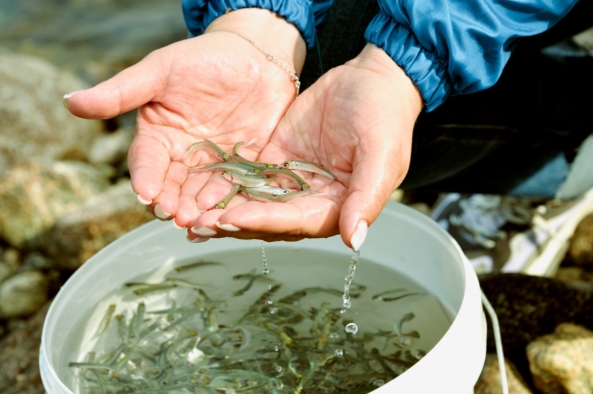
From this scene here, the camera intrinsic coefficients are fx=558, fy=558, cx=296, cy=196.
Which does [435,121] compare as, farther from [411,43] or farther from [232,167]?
[232,167]

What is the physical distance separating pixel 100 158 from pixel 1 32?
371 inches

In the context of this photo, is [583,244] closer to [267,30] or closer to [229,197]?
[267,30]

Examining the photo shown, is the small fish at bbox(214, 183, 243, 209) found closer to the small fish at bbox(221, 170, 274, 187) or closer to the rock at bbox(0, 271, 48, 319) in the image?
Result: the small fish at bbox(221, 170, 274, 187)

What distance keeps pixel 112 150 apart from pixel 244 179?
4296mm

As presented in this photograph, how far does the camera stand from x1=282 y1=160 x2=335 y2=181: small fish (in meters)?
2.40

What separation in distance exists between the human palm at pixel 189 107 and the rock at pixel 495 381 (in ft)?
4.76

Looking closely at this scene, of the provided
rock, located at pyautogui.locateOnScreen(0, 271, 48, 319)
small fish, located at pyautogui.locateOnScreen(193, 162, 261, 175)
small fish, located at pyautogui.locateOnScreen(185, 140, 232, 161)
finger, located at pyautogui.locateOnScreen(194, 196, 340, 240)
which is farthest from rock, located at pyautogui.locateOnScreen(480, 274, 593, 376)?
rock, located at pyautogui.locateOnScreen(0, 271, 48, 319)

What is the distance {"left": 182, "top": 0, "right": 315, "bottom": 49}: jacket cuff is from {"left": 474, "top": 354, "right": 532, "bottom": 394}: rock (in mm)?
1917

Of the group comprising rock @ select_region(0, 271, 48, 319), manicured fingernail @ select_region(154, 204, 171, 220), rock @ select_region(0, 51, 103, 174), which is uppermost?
manicured fingernail @ select_region(154, 204, 171, 220)

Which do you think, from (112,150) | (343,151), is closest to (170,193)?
(343,151)

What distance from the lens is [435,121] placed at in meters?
2.95

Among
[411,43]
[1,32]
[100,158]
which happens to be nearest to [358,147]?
[411,43]

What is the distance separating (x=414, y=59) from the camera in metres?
2.41

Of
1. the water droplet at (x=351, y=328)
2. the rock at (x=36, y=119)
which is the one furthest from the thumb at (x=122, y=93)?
the rock at (x=36, y=119)
